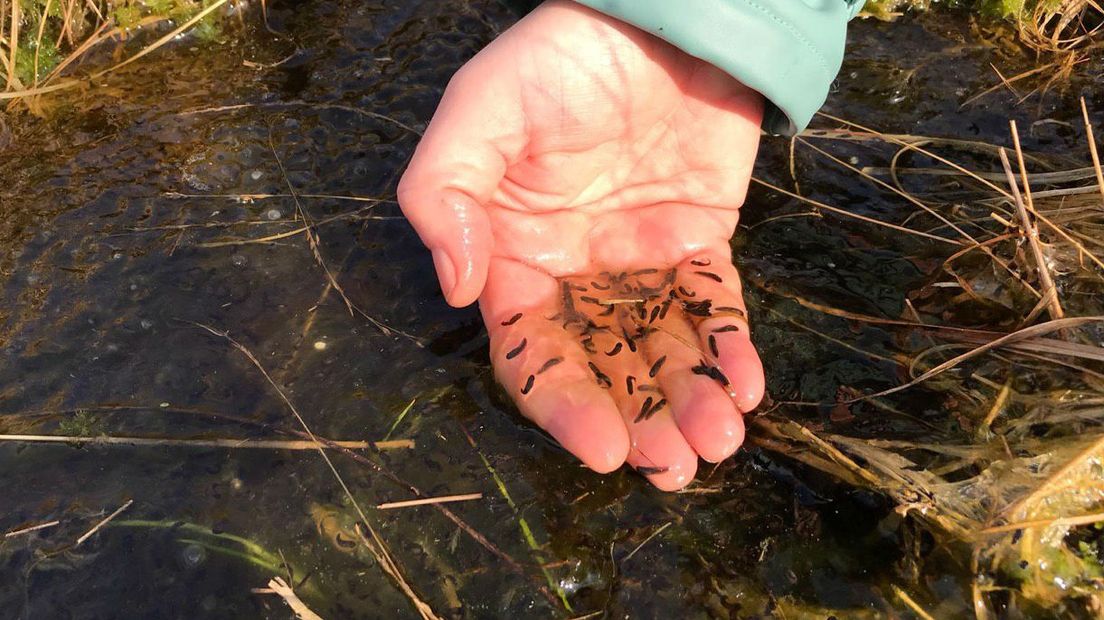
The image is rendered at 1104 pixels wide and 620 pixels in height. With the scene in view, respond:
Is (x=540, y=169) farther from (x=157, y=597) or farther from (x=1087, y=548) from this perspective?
(x=1087, y=548)

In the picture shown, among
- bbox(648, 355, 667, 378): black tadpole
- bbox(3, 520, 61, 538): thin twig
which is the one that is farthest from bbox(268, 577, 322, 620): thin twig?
bbox(648, 355, 667, 378): black tadpole

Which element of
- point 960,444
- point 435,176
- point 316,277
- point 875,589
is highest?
point 435,176

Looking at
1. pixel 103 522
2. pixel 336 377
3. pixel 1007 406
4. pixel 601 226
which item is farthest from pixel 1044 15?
pixel 103 522

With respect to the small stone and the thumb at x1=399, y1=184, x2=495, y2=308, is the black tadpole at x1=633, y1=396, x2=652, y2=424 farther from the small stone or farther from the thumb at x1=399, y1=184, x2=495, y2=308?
the small stone

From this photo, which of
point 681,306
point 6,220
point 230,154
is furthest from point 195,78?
point 681,306

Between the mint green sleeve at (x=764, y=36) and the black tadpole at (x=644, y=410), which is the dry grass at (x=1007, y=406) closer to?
the black tadpole at (x=644, y=410)

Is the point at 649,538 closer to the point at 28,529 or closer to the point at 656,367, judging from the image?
the point at 656,367
